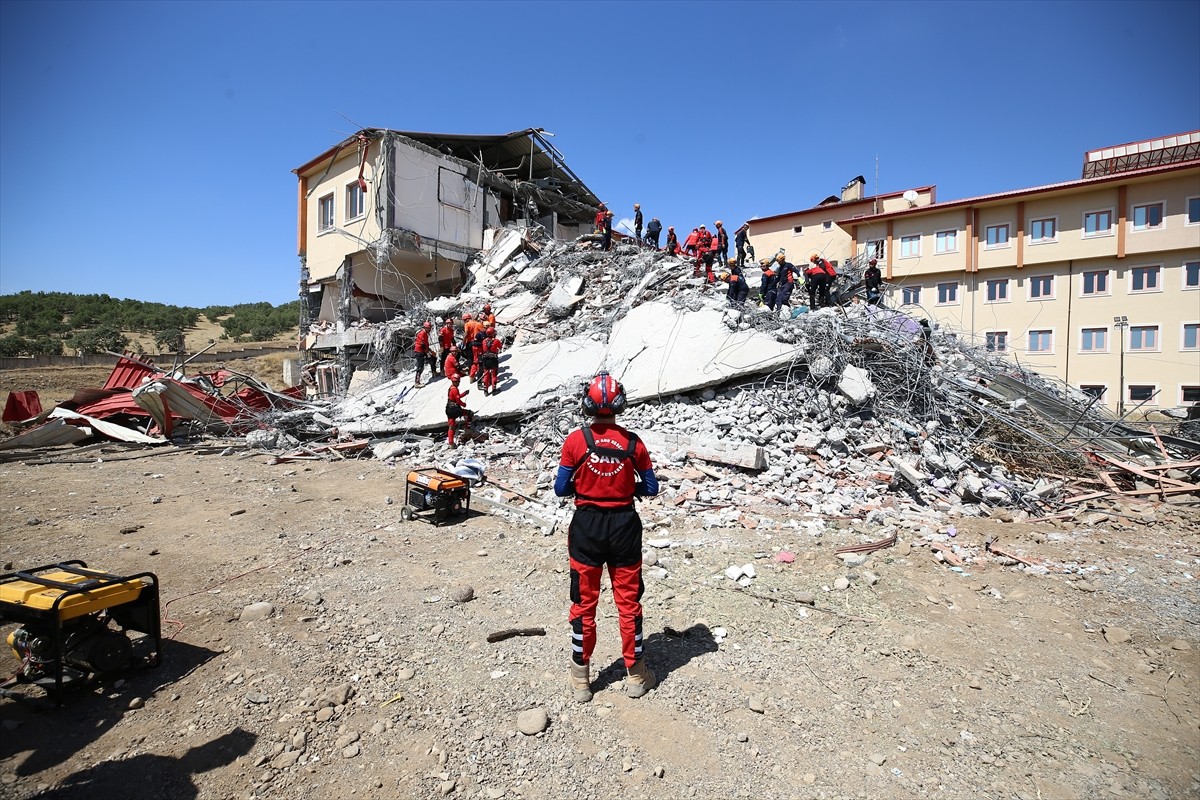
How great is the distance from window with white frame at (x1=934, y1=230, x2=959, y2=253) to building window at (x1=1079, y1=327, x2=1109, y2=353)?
6.23 m

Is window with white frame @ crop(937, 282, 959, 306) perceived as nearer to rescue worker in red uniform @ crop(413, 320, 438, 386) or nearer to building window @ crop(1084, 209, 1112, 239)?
building window @ crop(1084, 209, 1112, 239)

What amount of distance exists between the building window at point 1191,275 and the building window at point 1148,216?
5.96 feet

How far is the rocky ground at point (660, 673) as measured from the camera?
2414mm

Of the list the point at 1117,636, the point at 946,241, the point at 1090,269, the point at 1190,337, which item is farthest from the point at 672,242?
the point at 1190,337

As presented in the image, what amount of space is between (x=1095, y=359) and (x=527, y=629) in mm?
27884

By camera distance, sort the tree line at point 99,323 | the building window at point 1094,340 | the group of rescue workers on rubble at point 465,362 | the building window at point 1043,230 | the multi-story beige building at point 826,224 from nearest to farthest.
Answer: the group of rescue workers on rubble at point 465,362, the building window at point 1094,340, the building window at point 1043,230, the multi-story beige building at point 826,224, the tree line at point 99,323

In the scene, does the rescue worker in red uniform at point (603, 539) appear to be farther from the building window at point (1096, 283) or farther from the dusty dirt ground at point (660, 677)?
the building window at point (1096, 283)

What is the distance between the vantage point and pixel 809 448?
7.36 metres

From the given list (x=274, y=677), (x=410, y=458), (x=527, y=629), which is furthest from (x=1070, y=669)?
(x=410, y=458)

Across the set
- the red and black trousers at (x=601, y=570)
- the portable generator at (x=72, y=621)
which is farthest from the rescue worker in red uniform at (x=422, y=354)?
the red and black trousers at (x=601, y=570)

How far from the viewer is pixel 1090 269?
22.5 metres

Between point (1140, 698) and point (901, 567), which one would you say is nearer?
point (1140, 698)

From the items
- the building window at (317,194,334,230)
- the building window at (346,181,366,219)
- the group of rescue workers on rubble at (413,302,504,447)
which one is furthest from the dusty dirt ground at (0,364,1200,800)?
the building window at (317,194,334,230)

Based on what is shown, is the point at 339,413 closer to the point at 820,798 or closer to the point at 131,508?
the point at 131,508
